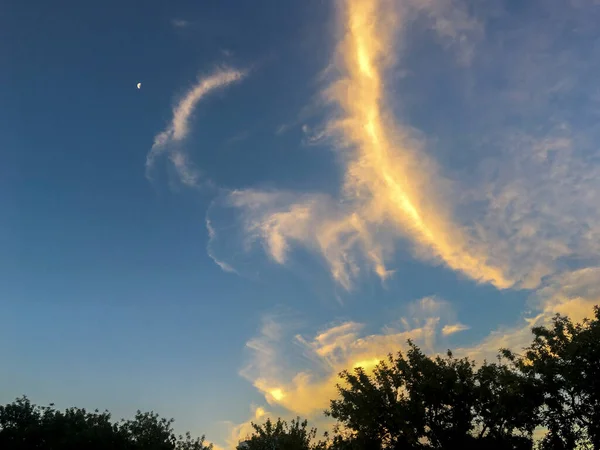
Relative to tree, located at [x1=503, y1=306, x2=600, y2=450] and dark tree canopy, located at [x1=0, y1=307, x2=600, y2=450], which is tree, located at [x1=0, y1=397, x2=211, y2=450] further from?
tree, located at [x1=503, y1=306, x2=600, y2=450]

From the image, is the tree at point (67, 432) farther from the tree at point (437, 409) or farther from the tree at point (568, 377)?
the tree at point (568, 377)

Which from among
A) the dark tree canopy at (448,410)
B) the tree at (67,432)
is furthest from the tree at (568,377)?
the tree at (67,432)

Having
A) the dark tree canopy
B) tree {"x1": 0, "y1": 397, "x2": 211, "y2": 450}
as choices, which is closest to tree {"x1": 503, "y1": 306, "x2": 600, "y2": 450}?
the dark tree canopy

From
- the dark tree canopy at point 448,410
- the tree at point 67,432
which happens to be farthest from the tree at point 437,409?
the tree at point 67,432

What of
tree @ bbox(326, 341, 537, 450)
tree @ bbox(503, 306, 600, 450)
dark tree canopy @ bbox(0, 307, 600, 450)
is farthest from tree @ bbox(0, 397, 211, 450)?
tree @ bbox(503, 306, 600, 450)

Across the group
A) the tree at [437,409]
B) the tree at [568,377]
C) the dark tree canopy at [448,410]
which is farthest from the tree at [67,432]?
the tree at [568,377]

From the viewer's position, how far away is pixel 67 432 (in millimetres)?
36250

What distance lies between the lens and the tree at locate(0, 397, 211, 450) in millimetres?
35938

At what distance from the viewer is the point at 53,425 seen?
3691 centimetres

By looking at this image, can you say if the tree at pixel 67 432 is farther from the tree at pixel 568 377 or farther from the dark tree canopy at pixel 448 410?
the tree at pixel 568 377

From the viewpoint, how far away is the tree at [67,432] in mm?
35938

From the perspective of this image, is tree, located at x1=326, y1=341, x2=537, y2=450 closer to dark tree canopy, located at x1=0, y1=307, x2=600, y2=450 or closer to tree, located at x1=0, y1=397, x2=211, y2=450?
dark tree canopy, located at x1=0, y1=307, x2=600, y2=450

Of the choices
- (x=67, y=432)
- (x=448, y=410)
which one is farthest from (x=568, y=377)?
(x=67, y=432)

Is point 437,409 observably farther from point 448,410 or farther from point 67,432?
point 67,432
